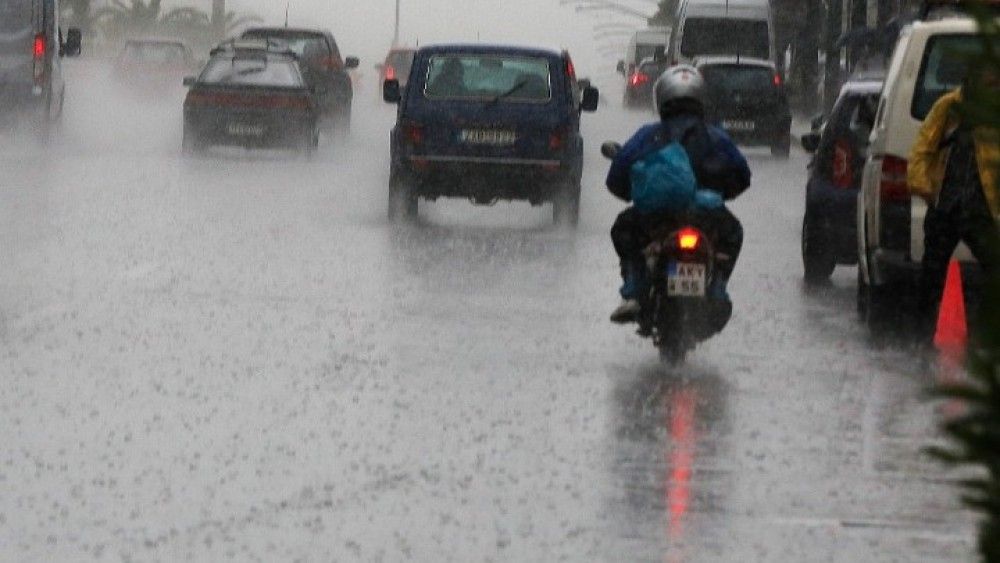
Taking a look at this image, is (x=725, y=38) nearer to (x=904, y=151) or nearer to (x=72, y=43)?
(x=72, y=43)

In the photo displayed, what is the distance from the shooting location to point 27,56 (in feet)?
109

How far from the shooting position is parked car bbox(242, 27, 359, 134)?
137 feet

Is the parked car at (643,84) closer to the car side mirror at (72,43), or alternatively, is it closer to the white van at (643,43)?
the white van at (643,43)

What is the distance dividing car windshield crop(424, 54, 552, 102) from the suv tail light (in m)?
9.50

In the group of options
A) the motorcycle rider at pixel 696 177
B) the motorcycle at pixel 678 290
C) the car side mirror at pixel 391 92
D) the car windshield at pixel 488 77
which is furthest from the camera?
the car side mirror at pixel 391 92

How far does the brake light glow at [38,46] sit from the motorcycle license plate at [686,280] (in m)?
Result: 22.0

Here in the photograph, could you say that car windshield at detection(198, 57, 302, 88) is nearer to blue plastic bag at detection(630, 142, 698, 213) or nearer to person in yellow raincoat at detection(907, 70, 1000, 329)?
blue plastic bag at detection(630, 142, 698, 213)

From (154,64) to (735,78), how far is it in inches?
616

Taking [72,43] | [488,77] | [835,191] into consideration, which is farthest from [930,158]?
[72,43]

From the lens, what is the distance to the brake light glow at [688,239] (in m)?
12.3

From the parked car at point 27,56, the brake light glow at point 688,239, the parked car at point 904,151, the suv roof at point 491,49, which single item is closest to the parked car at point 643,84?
the parked car at point 27,56

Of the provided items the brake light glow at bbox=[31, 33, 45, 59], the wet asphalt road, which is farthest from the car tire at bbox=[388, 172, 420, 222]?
→ the brake light glow at bbox=[31, 33, 45, 59]

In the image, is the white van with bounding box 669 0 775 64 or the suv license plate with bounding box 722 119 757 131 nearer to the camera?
the suv license plate with bounding box 722 119 757 131

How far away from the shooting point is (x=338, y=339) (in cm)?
1299
